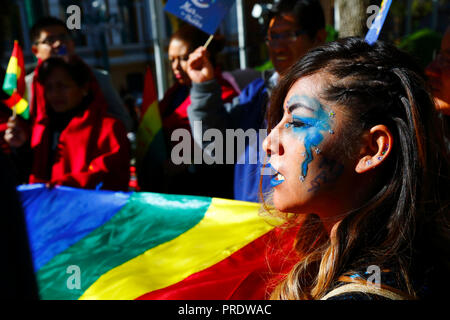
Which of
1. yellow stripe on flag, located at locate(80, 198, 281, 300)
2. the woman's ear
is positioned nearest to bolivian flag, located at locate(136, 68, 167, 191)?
yellow stripe on flag, located at locate(80, 198, 281, 300)

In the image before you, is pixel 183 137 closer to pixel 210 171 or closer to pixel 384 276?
pixel 210 171

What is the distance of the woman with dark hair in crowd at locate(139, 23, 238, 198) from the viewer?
8.75 ft

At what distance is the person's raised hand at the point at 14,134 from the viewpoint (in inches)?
108

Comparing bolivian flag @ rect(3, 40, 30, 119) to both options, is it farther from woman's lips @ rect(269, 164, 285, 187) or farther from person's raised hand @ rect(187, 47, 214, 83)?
woman's lips @ rect(269, 164, 285, 187)

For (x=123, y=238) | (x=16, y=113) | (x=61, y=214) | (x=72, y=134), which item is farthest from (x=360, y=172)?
(x=16, y=113)

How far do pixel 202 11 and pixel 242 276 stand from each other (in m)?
1.39

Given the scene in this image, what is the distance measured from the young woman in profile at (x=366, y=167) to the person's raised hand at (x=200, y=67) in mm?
1215

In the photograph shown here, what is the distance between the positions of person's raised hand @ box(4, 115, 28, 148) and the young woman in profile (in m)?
2.12

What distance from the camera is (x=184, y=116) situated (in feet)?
9.66

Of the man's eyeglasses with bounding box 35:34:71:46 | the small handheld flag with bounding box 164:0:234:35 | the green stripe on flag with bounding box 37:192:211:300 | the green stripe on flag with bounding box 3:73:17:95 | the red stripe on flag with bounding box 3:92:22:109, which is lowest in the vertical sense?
the green stripe on flag with bounding box 37:192:211:300

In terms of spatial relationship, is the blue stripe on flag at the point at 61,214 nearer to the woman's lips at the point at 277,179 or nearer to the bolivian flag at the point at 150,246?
the bolivian flag at the point at 150,246

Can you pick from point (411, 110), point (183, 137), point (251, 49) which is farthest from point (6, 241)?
point (251, 49)

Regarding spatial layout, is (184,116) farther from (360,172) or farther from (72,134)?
(360,172)
